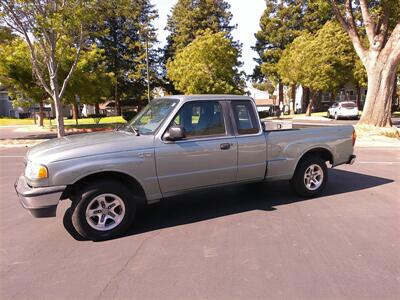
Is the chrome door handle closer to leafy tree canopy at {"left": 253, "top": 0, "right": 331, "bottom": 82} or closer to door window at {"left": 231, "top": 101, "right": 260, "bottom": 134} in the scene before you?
door window at {"left": 231, "top": 101, "right": 260, "bottom": 134}

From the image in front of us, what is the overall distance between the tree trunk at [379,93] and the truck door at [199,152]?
13434 mm

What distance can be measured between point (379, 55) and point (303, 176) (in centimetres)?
1272

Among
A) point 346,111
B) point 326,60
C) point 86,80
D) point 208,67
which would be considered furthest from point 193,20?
point 86,80

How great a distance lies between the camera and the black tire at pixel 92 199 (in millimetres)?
4273

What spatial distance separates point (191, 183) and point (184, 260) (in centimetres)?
135

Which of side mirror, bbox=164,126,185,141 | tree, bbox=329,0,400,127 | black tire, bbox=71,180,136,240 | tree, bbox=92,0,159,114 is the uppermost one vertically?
tree, bbox=92,0,159,114

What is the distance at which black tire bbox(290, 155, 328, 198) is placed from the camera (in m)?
5.93

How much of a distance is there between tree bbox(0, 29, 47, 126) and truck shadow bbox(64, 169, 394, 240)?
16.8 meters

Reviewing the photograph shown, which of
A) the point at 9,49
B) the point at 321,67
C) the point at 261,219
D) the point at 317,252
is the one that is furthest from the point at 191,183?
the point at 321,67

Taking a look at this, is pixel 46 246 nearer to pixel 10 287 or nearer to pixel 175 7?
pixel 10 287

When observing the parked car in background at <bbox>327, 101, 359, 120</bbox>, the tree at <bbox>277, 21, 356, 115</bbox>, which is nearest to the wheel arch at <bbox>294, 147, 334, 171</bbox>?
the parked car in background at <bbox>327, 101, 359, 120</bbox>

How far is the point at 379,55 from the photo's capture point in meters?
15.8

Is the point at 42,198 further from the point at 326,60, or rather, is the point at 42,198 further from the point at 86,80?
the point at 326,60

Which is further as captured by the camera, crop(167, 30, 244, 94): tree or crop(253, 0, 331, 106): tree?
crop(253, 0, 331, 106): tree
